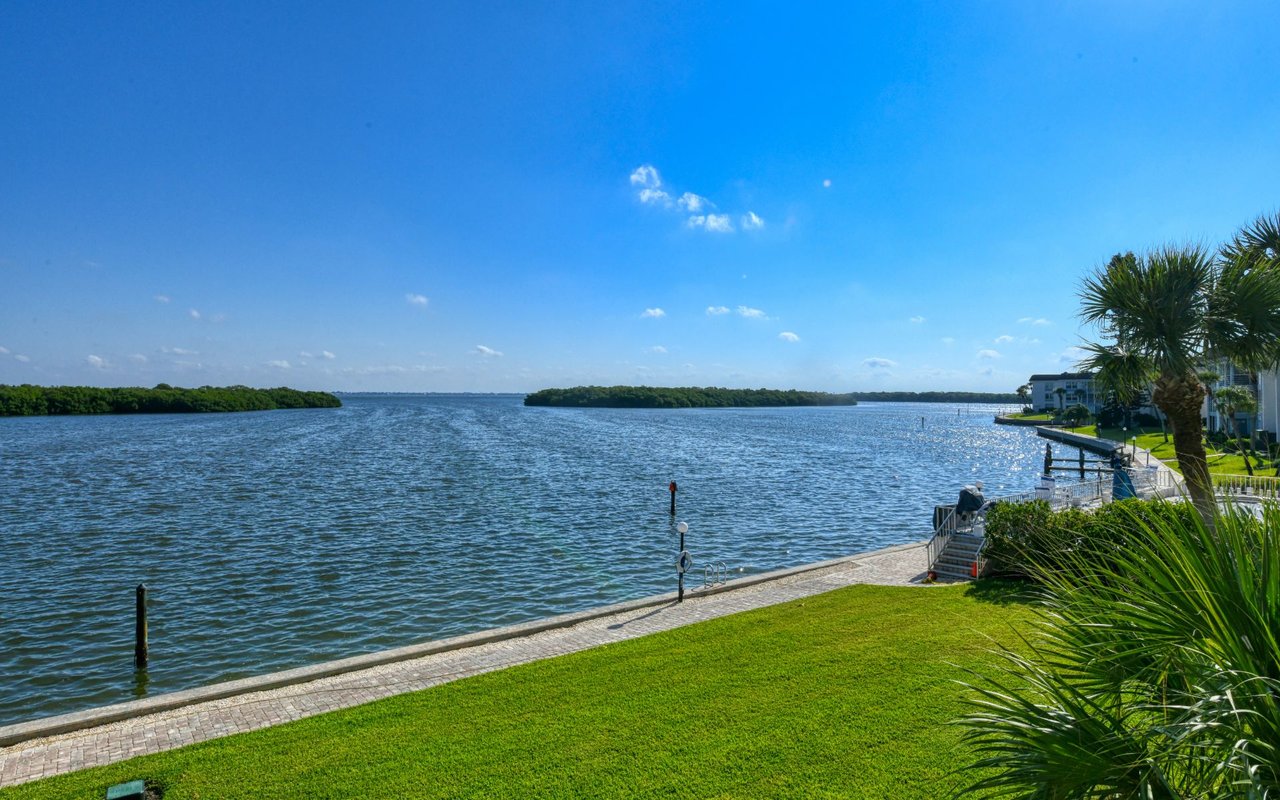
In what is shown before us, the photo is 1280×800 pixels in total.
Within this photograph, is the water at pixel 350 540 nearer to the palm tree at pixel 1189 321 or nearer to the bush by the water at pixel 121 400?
the palm tree at pixel 1189 321

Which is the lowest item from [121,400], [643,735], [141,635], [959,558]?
[141,635]

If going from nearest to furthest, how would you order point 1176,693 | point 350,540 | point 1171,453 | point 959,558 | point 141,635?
point 1176,693, point 141,635, point 959,558, point 350,540, point 1171,453

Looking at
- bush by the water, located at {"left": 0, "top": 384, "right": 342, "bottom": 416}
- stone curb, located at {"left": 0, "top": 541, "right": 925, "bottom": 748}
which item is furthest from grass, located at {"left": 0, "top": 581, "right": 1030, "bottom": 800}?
bush by the water, located at {"left": 0, "top": 384, "right": 342, "bottom": 416}

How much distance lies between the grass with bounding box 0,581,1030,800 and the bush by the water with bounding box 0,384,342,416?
16964 centimetres

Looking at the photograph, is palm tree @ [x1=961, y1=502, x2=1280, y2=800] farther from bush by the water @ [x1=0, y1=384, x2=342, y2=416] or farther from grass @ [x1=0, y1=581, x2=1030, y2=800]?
bush by the water @ [x1=0, y1=384, x2=342, y2=416]

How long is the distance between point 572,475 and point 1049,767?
4047cm

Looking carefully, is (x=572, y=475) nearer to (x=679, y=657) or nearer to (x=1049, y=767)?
(x=679, y=657)

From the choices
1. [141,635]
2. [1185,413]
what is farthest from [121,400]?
[1185,413]

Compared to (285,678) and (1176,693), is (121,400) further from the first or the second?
(1176,693)

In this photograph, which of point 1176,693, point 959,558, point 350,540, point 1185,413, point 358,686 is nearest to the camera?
point 1176,693

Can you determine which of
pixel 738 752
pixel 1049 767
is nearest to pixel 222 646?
pixel 738 752

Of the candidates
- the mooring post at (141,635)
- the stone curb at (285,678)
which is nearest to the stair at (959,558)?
the stone curb at (285,678)

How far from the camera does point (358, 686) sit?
10914 mm

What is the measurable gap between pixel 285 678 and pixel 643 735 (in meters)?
6.92
